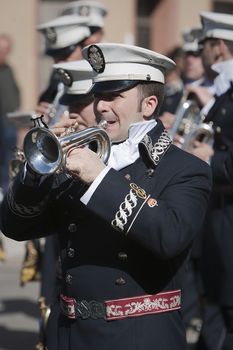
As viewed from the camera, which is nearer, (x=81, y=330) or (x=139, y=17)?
(x=81, y=330)

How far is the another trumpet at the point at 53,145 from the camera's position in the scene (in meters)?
3.25

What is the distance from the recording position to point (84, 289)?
3531 mm

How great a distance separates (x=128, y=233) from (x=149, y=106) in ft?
1.85

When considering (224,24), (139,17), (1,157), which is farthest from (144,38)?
(224,24)

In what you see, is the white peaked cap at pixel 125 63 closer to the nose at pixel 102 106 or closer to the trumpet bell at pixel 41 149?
the nose at pixel 102 106

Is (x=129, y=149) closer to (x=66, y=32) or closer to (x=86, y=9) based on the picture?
(x=66, y=32)

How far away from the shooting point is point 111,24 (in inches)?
562

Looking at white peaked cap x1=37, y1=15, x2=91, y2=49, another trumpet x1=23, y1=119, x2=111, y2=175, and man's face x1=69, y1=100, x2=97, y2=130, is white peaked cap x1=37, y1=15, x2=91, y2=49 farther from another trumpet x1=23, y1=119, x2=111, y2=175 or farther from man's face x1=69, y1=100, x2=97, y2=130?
another trumpet x1=23, y1=119, x2=111, y2=175

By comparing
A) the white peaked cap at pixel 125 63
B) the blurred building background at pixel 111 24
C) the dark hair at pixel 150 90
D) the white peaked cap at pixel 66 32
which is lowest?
the blurred building background at pixel 111 24

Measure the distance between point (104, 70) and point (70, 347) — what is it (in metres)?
0.98

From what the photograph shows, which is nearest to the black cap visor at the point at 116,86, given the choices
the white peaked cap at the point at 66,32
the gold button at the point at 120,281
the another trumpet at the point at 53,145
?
the another trumpet at the point at 53,145

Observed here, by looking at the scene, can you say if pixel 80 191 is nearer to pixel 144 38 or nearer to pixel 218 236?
pixel 218 236

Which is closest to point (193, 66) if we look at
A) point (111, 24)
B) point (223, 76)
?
point (223, 76)

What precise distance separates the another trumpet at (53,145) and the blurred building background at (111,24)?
33.5ft
